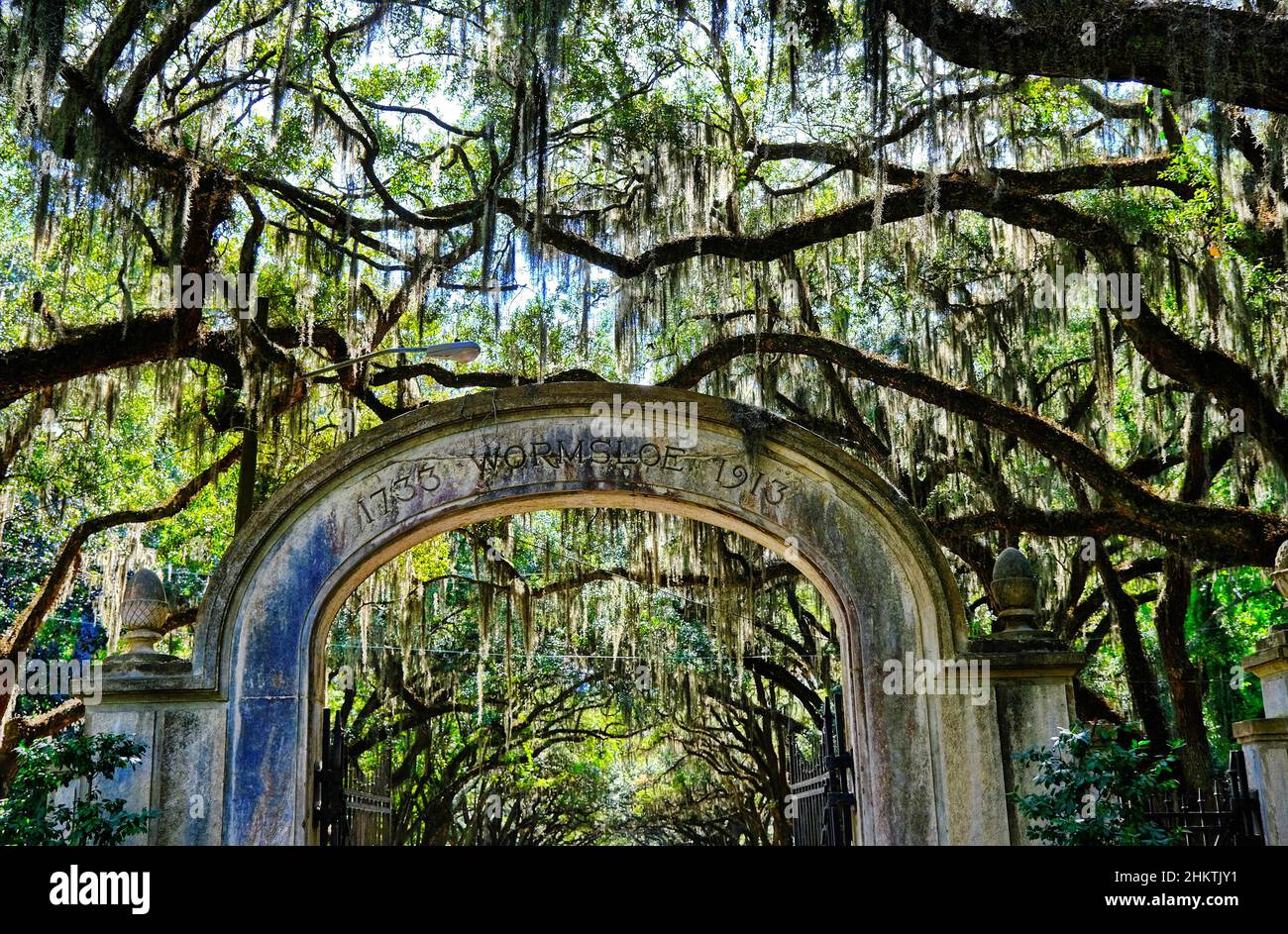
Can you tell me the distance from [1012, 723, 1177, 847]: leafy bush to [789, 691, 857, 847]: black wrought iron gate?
1128 millimetres

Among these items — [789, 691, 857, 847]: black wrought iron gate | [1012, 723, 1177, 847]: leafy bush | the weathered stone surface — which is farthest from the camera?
[789, 691, 857, 847]: black wrought iron gate

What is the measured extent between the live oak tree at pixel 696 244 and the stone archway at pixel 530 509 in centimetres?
179

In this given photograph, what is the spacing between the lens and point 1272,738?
7.61 m

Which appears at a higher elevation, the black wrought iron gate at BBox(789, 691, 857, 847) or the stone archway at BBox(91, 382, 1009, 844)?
the stone archway at BBox(91, 382, 1009, 844)

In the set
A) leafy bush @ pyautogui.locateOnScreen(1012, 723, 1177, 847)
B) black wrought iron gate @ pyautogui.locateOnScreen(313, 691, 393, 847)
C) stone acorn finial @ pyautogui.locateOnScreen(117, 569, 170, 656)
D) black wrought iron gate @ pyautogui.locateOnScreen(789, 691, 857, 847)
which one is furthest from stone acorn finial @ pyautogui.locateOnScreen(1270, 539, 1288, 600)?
stone acorn finial @ pyautogui.locateOnScreen(117, 569, 170, 656)

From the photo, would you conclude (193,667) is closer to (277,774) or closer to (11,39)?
(277,774)

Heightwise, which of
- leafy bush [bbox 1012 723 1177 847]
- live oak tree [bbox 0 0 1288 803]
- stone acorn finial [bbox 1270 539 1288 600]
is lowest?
leafy bush [bbox 1012 723 1177 847]

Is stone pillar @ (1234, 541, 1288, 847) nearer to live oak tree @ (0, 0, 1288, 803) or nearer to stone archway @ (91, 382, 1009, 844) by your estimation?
stone archway @ (91, 382, 1009, 844)

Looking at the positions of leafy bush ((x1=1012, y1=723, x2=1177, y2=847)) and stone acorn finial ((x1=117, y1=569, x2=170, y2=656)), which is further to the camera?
stone acorn finial ((x1=117, y1=569, x2=170, y2=656))

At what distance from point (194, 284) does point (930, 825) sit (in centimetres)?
622

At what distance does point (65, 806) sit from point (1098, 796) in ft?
18.8

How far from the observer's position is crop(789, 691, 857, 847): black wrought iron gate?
7.81m

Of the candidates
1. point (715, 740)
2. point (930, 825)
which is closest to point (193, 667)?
point (930, 825)

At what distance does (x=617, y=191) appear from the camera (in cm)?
1166
